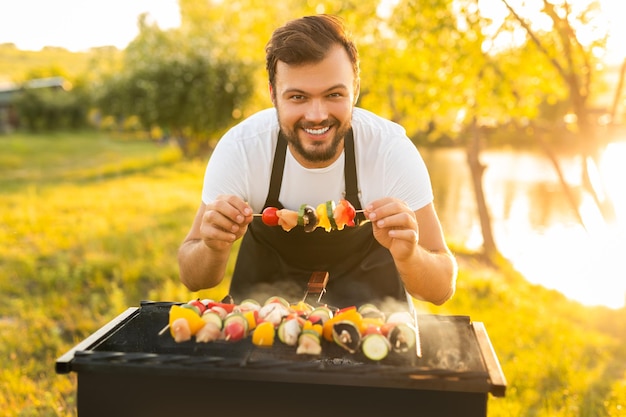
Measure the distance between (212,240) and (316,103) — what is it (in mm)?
813

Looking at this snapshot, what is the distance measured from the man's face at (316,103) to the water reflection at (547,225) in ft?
12.8

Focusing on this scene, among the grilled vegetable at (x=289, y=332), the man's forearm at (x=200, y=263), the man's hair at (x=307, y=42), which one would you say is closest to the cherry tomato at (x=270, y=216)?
the man's forearm at (x=200, y=263)

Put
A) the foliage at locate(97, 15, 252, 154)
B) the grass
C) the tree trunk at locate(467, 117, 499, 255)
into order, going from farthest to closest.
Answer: the foliage at locate(97, 15, 252, 154), the tree trunk at locate(467, 117, 499, 255), the grass

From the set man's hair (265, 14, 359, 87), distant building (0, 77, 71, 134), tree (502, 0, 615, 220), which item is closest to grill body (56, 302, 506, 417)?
man's hair (265, 14, 359, 87)

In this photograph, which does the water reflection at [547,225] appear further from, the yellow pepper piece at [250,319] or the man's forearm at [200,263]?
the yellow pepper piece at [250,319]

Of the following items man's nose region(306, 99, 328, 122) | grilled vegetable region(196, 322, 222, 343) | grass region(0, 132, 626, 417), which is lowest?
grass region(0, 132, 626, 417)

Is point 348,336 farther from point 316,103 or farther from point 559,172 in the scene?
point 559,172

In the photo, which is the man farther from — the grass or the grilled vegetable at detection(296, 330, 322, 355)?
the grass

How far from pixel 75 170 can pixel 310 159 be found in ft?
59.5

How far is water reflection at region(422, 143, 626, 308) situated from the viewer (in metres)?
7.91

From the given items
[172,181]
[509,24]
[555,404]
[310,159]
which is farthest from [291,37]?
[172,181]

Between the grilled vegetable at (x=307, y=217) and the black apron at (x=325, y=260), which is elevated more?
the grilled vegetable at (x=307, y=217)

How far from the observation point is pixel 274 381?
1.84m

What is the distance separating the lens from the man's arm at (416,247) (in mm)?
2326
